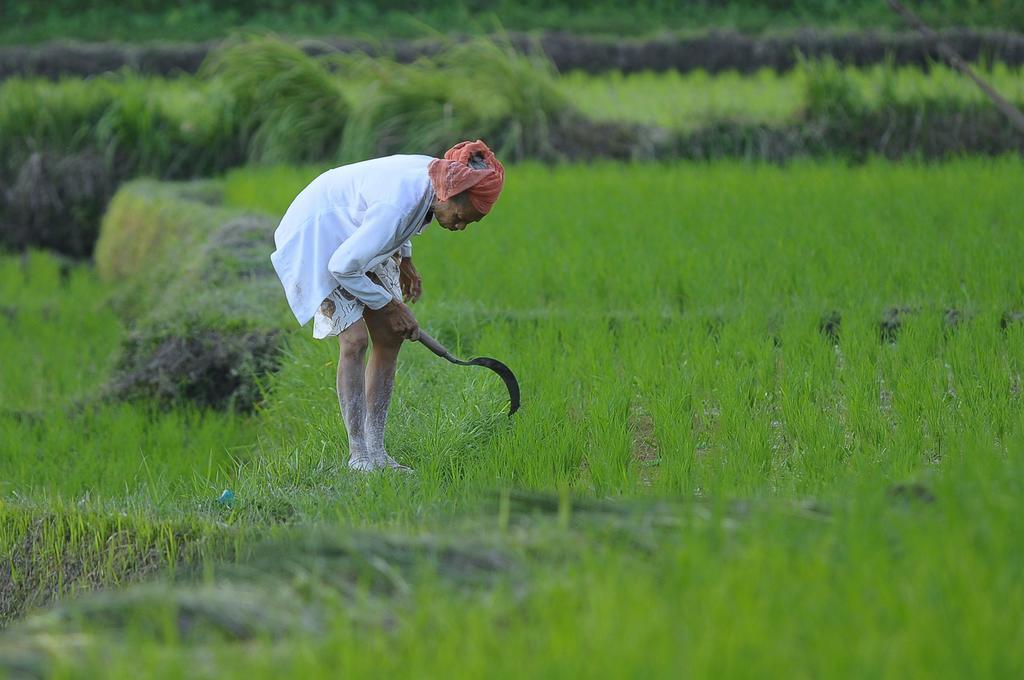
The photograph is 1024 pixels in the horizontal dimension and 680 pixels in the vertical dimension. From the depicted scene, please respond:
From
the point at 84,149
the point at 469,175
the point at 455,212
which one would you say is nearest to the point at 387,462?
the point at 455,212

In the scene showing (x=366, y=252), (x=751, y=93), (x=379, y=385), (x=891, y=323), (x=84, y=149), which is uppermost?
(x=751, y=93)

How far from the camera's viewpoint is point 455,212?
3.53 m

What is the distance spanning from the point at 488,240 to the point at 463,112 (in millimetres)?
2621

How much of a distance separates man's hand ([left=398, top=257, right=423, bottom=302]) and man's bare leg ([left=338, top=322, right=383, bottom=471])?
0.34 meters

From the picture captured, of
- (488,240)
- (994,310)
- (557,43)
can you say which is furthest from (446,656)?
(557,43)

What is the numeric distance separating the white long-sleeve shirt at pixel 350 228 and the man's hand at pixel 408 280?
36cm

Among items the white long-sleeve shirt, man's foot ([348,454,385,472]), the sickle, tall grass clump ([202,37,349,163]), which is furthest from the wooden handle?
tall grass clump ([202,37,349,163])

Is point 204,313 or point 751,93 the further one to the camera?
point 751,93

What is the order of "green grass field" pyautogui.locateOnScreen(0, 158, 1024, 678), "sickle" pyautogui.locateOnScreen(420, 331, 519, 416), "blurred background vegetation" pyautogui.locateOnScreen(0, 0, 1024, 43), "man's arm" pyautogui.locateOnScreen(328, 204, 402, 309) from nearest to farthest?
1. "green grass field" pyautogui.locateOnScreen(0, 158, 1024, 678)
2. "man's arm" pyautogui.locateOnScreen(328, 204, 402, 309)
3. "sickle" pyautogui.locateOnScreen(420, 331, 519, 416)
4. "blurred background vegetation" pyautogui.locateOnScreen(0, 0, 1024, 43)

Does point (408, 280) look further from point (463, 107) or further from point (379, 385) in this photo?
point (463, 107)

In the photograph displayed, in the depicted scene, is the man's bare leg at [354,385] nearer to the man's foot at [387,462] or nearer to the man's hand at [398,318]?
the man's foot at [387,462]

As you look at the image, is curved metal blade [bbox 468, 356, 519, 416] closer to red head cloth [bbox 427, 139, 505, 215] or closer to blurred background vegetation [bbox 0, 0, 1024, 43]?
red head cloth [bbox 427, 139, 505, 215]

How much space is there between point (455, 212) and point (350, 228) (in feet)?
1.05

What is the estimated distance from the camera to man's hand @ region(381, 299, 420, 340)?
143 inches
